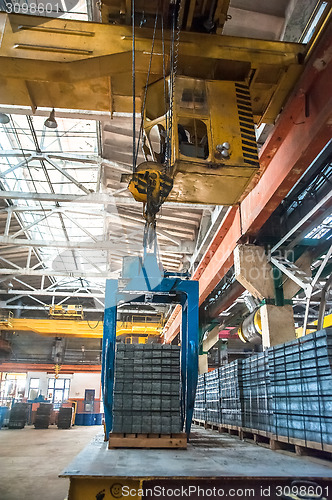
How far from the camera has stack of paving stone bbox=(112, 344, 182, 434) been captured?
13.2 feet

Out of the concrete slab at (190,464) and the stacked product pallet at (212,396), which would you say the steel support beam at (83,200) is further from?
the concrete slab at (190,464)

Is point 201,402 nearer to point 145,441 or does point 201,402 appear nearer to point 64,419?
point 145,441

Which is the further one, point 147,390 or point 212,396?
point 212,396

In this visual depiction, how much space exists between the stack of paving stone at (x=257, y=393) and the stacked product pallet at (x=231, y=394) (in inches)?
3.4

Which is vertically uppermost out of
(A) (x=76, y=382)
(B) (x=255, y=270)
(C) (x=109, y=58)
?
(C) (x=109, y=58)

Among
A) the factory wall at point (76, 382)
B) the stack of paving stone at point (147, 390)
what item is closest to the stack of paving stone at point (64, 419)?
the factory wall at point (76, 382)

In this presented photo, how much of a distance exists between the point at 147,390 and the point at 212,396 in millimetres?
2975

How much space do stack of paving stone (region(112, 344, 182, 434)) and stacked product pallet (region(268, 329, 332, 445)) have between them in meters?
1.10

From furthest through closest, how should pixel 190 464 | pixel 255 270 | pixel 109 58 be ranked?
pixel 255 270, pixel 109 58, pixel 190 464

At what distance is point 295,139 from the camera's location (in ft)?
12.7

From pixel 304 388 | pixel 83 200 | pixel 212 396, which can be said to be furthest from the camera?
pixel 83 200

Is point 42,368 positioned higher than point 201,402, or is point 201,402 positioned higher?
point 42,368

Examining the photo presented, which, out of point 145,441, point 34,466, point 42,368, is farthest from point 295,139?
point 42,368

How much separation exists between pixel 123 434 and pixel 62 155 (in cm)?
643
